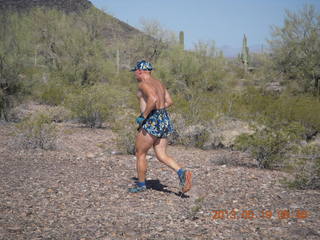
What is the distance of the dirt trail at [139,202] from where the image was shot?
12.8 feet

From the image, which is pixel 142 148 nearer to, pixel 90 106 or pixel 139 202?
pixel 139 202

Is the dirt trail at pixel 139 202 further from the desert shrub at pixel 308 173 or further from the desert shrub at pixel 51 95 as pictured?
the desert shrub at pixel 51 95

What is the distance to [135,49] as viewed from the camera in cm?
3759

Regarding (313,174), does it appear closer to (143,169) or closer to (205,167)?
(205,167)

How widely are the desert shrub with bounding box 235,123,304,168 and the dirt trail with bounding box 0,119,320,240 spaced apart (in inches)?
12.9

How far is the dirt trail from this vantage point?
390cm

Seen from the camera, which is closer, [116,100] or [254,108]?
[254,108]

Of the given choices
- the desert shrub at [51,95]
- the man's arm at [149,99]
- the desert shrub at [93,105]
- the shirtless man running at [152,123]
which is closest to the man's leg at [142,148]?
the shirtless man running at [152,123]

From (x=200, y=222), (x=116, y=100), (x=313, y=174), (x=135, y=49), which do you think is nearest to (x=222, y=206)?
(x=200, y=222)

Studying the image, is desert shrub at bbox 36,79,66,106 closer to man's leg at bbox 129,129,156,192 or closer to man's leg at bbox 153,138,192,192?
man's leg at bbox 129,129,156,192

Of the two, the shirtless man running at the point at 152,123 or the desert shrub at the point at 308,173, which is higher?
the shirtless man running at the point at 152,123

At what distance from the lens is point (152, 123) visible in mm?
4980

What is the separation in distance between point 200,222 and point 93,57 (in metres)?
17.6

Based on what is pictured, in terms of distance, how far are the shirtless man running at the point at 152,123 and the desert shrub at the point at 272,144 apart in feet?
8.14
